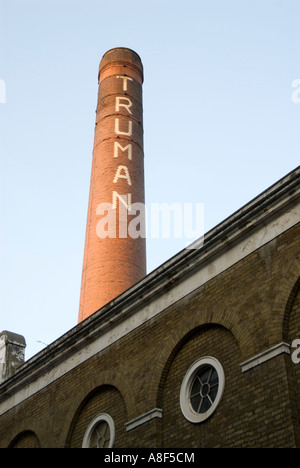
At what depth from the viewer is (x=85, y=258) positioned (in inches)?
977

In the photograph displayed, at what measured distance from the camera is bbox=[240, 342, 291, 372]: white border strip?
33.7 ft

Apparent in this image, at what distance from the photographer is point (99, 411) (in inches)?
546

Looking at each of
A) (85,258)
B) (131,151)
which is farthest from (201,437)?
(131,151)

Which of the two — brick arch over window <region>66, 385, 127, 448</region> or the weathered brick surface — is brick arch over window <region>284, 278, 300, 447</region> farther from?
brick arch over window <region>66, 385, 127, 448</region>

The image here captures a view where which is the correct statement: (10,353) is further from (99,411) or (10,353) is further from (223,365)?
(223,365)

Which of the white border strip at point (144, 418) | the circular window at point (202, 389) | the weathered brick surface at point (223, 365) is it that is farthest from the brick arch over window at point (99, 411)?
the circular window at point (202, 389)

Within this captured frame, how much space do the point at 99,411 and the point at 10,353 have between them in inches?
233

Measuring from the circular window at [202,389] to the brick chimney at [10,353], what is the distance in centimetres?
808

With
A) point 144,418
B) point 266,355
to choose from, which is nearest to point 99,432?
point 144,418

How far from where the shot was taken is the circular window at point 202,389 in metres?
11.2

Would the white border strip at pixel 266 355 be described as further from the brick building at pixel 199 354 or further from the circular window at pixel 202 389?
the circular window at pixel 202 389

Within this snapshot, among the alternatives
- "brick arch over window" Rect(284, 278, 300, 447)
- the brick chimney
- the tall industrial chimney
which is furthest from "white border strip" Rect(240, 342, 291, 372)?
the tall industrial chimney
